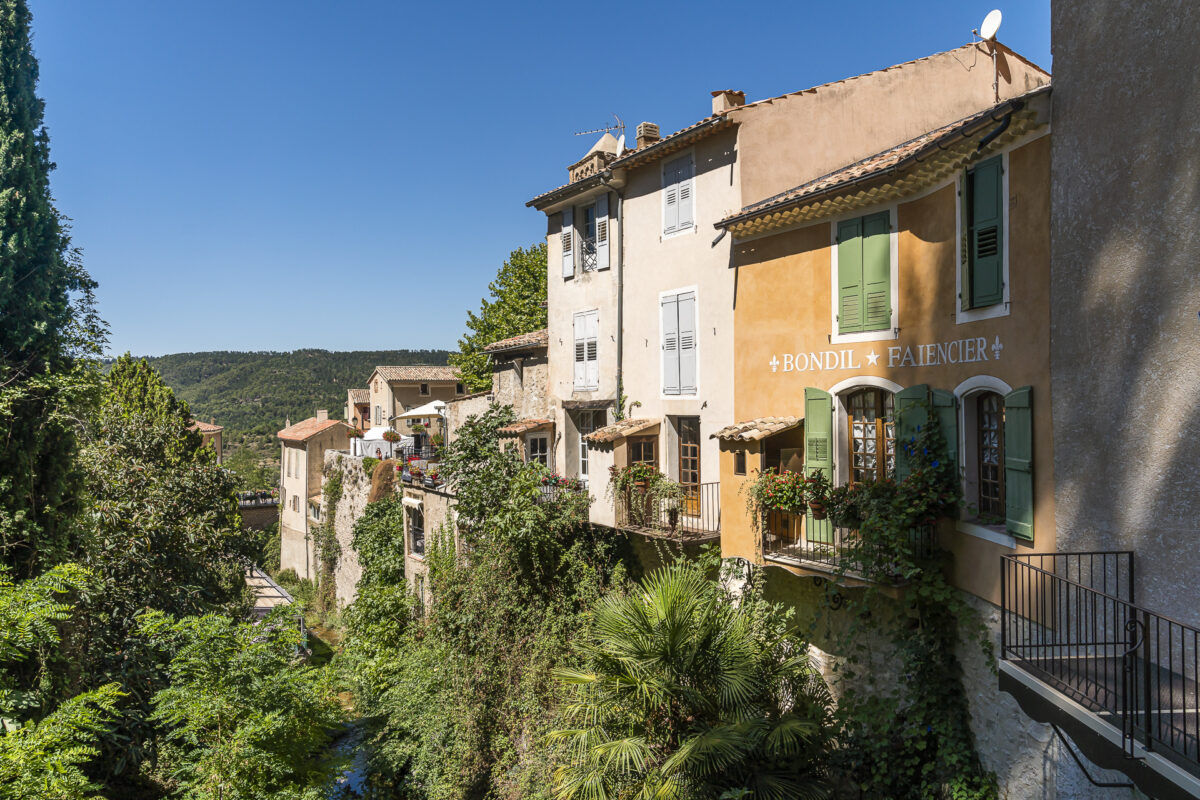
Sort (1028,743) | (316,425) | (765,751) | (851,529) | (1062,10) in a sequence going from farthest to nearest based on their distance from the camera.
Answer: (316,425) < (851,529) < (765,751) < (1028,743) < (1062,10)

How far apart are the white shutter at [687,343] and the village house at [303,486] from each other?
27.1 meters

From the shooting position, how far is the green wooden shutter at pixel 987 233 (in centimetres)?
801

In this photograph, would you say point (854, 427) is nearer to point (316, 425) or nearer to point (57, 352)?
point (57, 352)

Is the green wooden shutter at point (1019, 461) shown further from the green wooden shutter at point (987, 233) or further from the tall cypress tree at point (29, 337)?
the tall cypress tree at point (29, 337)

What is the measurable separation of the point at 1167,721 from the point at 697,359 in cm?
937

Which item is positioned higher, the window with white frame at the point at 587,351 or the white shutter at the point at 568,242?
the white shutter at the point at 568,242

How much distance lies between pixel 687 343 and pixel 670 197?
3.21 m

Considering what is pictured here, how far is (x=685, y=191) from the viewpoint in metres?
14.3

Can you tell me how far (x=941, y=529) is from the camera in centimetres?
905

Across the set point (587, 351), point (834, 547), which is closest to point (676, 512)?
point (834, 547)

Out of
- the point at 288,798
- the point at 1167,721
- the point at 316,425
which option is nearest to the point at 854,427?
the point at 1167,721

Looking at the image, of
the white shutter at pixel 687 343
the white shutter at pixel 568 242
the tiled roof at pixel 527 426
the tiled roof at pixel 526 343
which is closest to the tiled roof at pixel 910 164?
the white shutter at pixel 687 343

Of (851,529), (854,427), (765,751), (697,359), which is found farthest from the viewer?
(697,359)

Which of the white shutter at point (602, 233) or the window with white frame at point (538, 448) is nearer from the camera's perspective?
the white shutter at point (602, 233)
